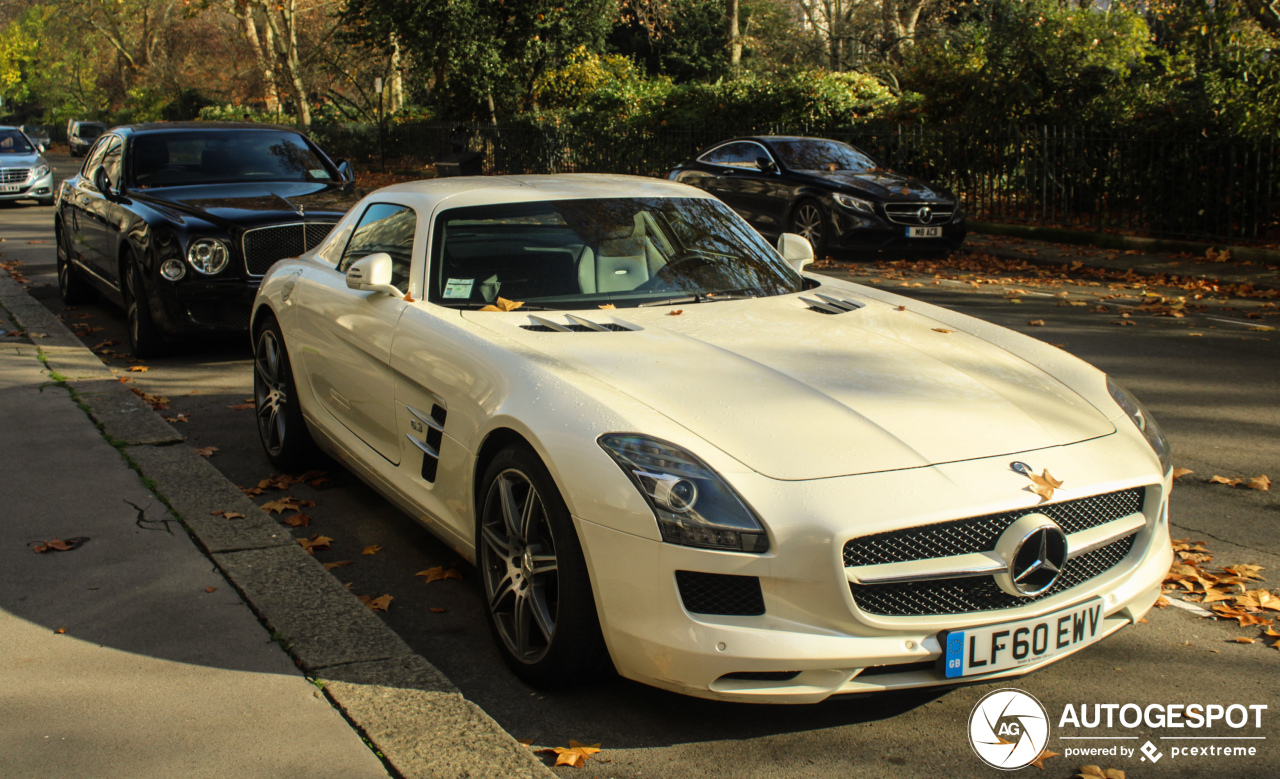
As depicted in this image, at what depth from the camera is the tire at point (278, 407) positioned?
5.68 meters

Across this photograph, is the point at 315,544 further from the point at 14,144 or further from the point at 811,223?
the point at 14,144

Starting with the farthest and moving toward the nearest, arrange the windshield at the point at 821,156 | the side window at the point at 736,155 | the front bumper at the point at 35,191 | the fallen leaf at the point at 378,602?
the front bumper at the point at 35,191
the side window at the point at 736,155
the windshield at the point at 821,156
the fallen leaf at the point at 378,602

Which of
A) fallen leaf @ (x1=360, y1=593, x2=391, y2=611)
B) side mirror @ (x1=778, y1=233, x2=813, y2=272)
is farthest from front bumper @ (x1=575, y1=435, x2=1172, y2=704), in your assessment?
side mirror @ (x1=778, y1=233, x2=813, y2=272)

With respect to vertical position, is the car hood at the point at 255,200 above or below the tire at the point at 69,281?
above

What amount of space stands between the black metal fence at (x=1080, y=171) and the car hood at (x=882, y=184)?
294cm

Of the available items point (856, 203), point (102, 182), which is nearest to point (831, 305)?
point (102, 182)

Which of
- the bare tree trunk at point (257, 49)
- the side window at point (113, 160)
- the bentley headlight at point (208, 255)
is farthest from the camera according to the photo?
the bare tree trunk at point (257, 49)

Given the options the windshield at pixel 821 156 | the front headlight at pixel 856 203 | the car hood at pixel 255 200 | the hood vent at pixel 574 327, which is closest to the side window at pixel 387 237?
the hood vent at pixel 574 327

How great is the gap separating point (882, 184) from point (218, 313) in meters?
9.27

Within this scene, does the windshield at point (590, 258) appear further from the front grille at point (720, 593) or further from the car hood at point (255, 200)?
the car hood at point (255, 200)

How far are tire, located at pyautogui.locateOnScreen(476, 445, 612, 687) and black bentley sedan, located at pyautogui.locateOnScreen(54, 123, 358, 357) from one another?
5545 mm

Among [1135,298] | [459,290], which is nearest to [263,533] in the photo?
[459,290]

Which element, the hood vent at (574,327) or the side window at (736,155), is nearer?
the hood vent at (574,327)

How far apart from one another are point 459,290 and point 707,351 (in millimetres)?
1171
